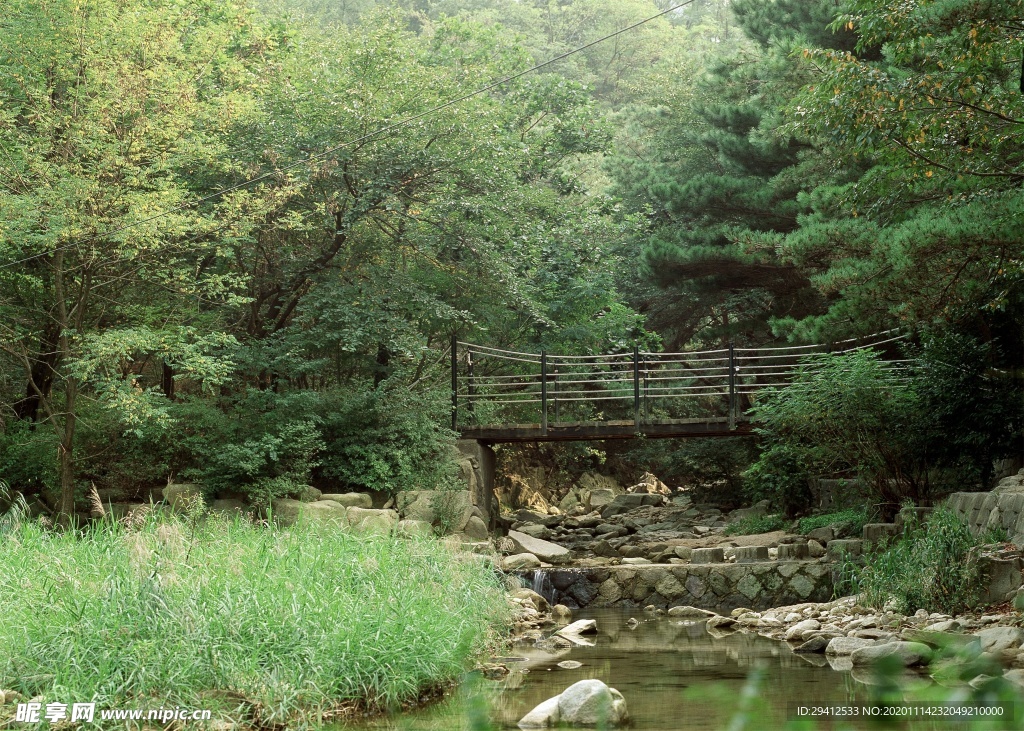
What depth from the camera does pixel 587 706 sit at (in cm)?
542

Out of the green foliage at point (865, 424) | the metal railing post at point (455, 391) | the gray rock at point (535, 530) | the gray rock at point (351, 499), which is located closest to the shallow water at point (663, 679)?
the green foliage at point (865, 424)

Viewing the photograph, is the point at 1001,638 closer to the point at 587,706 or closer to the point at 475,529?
the point at 587,706

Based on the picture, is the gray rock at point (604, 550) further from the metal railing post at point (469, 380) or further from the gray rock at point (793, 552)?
the metal railing post at point (469, 380)

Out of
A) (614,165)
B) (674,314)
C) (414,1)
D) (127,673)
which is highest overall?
(414,1)

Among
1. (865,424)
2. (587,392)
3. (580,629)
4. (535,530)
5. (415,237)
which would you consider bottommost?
(535,530)

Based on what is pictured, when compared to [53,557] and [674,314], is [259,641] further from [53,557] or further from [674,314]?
[674,314]

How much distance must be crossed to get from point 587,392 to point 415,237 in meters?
3.43

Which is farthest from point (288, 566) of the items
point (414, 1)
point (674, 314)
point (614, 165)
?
point (414, 1)

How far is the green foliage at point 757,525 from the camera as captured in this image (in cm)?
1330

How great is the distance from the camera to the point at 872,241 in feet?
35.1

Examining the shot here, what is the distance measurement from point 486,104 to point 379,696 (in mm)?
10214

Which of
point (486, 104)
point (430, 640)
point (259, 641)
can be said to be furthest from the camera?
point (486, 104)

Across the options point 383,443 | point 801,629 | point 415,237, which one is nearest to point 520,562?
point 383,443

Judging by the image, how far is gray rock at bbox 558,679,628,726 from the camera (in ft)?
17.6
